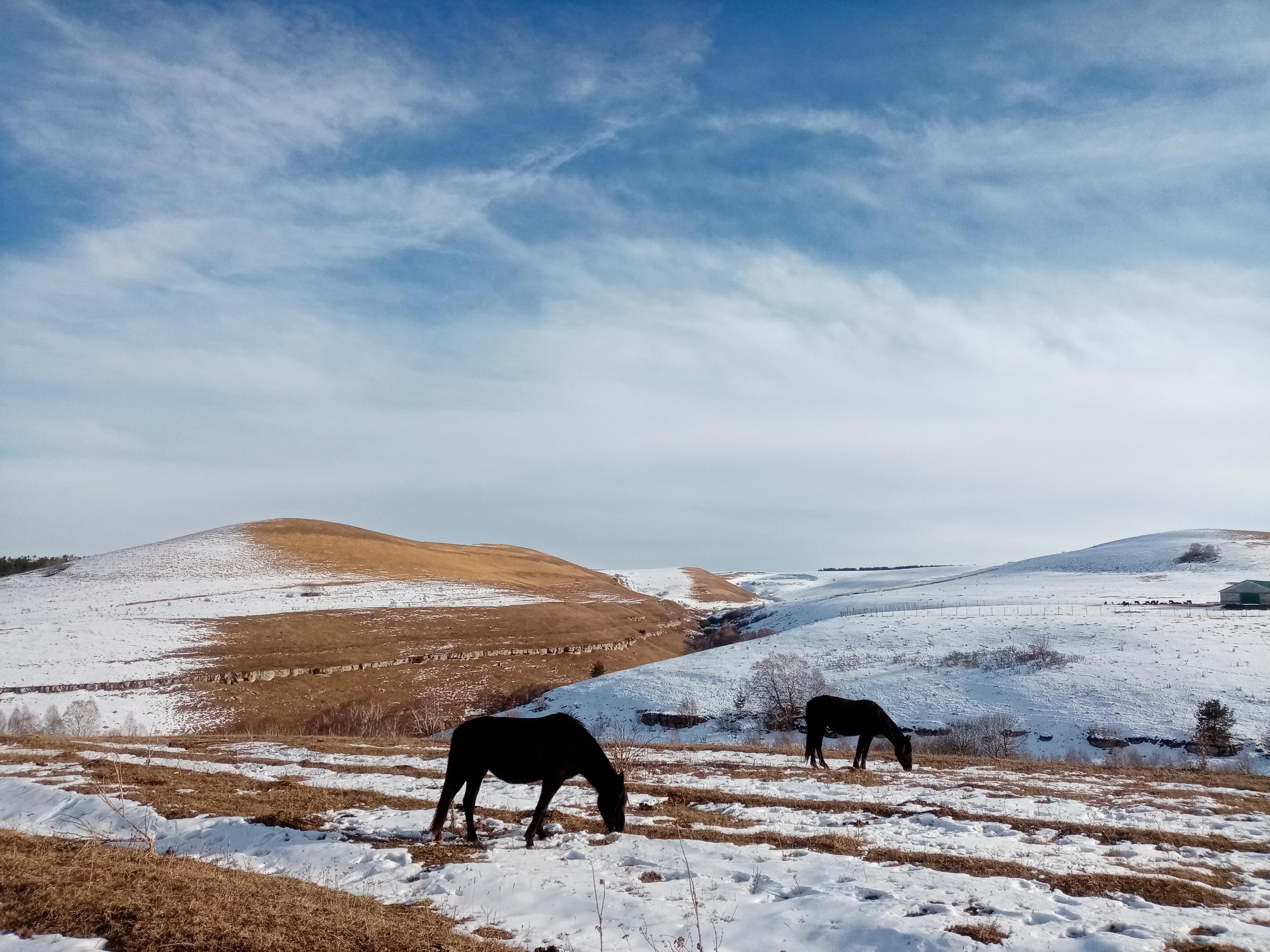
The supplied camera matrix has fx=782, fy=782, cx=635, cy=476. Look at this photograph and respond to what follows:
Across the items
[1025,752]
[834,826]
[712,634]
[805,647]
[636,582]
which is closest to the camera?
[834,826]

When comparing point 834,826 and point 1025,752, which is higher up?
point 834,826

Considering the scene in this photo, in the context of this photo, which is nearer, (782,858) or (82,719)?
(782,858)

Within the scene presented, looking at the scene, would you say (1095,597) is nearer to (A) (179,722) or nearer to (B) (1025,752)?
(B) (1025,752)

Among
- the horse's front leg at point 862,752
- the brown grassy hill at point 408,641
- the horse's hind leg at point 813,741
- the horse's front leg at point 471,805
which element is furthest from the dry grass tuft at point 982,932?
the brown grassy hill at point 408,641

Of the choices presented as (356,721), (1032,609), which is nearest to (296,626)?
(356,721)

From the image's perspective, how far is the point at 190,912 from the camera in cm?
671

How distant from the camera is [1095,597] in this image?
78.8 meters

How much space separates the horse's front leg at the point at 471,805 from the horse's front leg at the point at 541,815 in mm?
695

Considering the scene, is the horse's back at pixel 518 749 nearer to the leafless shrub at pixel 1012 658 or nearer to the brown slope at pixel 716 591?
the leafless shrub at pixel 1012 658

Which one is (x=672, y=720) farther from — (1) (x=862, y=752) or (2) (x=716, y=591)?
(2) (x=716, y=591)

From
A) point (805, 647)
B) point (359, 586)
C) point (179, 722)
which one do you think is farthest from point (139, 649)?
point (805, 647)

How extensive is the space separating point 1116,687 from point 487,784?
38988mm

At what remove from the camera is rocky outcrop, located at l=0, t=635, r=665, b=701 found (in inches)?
1959

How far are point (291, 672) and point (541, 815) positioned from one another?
182ft
